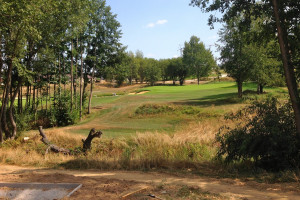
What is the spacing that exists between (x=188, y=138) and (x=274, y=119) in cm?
589

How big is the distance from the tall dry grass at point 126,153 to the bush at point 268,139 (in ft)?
5.52

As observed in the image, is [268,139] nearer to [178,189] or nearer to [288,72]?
[288,72]

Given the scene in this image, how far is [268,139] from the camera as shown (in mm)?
8922

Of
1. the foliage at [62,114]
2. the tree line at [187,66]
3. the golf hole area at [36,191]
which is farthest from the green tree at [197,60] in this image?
the golf hole area at [36,191]

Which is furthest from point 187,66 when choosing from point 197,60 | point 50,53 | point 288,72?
point 288,72

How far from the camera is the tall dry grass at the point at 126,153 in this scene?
10.2m

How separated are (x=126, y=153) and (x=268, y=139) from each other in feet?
21.1

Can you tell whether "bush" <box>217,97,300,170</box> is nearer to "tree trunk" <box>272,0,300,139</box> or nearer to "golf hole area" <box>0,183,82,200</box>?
"tree trunk" <box>272,0,300,139</box>

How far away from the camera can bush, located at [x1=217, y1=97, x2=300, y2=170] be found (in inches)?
341

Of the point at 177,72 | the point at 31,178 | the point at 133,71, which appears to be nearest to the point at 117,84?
the point at 133,71

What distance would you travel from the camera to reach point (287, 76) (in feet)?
29.2

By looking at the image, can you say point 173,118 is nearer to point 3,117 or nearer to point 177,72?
point 3,117

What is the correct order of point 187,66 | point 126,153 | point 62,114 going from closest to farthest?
point 126,153 → point 62,114 → point 187,66

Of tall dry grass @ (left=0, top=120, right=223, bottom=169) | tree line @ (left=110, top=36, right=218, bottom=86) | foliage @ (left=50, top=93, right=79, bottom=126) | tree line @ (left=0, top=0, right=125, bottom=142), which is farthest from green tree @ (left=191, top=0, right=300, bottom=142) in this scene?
tree line @ (left=110, top=36, right=218, bottom=86)
